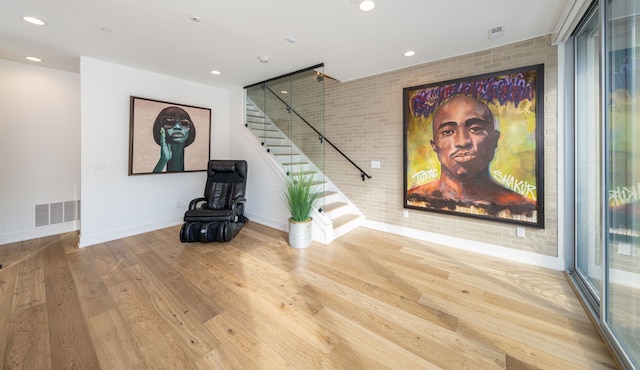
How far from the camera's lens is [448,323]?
6.29 feet

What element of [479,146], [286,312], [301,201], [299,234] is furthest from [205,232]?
[479,146]

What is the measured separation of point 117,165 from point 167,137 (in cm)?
85

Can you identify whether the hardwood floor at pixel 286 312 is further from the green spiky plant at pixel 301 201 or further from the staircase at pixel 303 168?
the staircase at pixel 303 168

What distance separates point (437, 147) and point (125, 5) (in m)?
3.82

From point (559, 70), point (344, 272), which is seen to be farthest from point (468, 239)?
point (559, 70)

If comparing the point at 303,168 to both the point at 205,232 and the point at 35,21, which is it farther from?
the point at 35,21

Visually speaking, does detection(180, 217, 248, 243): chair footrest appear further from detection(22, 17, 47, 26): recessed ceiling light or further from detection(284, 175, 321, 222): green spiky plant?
detection(22, 17, 47, 26): recessed ceiling light

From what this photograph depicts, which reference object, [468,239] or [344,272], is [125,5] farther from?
[468,239]

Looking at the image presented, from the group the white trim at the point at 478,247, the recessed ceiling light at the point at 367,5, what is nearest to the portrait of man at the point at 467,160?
the white trim at the point at 478,247

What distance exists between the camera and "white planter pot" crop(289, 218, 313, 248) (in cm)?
344

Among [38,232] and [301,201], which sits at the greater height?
[301,201]

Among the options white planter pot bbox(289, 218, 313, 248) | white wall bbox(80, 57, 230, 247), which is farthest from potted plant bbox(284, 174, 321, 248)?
white wall bbox(80, 57, 230, 247)

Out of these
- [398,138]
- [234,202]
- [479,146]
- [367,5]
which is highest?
[367,5]

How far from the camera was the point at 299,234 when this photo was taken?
343cm
